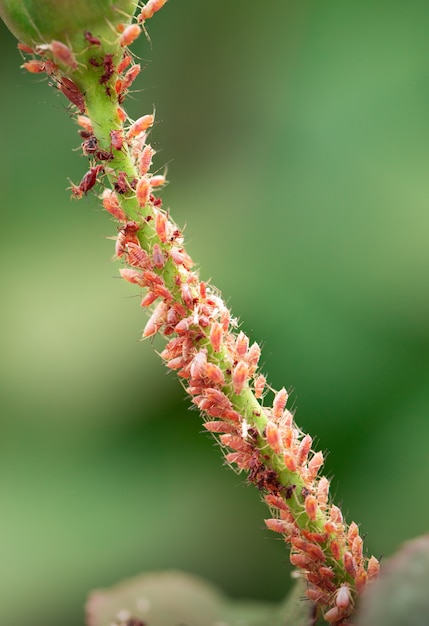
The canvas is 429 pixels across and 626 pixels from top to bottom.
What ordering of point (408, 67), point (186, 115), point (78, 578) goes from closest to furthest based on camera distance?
1. point (78, 578)
2. point (408, 67)
3. point (186, 115)

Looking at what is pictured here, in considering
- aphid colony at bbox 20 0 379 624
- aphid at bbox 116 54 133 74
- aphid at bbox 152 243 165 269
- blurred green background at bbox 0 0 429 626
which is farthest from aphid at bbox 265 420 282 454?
blurred green background at bbox 0 0 429 626

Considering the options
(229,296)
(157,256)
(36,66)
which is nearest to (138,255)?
(157,256)

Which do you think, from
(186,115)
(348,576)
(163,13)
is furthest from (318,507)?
(163,13)

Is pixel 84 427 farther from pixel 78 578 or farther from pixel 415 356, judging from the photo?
pixel 415 356

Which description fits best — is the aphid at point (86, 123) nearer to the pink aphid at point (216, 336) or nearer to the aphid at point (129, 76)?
the aphid at point (129, 76)

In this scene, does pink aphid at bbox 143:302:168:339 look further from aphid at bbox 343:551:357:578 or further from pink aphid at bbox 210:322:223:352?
aphid at bbox 343:551:357:578

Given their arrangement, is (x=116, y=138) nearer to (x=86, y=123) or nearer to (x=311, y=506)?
(x=86, y=123)

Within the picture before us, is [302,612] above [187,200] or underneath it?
underneath
